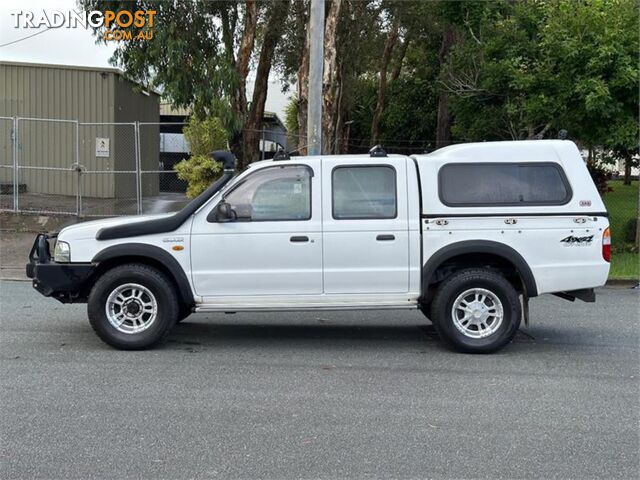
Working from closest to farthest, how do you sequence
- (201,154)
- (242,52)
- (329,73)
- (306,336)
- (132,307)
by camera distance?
(132,307) < (306,336) < (329,73) < (201,154) < (242,52)

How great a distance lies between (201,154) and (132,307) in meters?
9.72

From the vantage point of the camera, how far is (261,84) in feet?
71.7

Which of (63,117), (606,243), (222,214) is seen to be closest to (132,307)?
(222,214)

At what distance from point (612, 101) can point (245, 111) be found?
9205mm

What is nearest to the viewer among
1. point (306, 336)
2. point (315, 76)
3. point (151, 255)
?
point (151, 255)

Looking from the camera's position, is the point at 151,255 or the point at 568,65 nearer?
the point at 151,255

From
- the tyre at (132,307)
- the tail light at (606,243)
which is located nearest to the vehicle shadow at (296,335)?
the tyre at (132,307)

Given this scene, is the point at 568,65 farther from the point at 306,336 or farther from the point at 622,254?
the point at 306,336

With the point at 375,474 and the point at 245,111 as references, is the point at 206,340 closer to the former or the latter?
the point at 375,474

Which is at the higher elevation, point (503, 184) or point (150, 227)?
point (503, 184)

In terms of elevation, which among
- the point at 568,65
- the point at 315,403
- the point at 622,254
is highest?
the point at 568,65

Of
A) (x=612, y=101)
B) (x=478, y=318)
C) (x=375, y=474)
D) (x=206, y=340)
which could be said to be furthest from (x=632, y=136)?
(x=375, y=474)

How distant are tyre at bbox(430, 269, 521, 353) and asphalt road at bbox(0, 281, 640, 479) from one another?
181 mm

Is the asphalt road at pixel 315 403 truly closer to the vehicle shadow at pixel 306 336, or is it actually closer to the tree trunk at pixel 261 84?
the vehicle shadow at pixel 306 336
